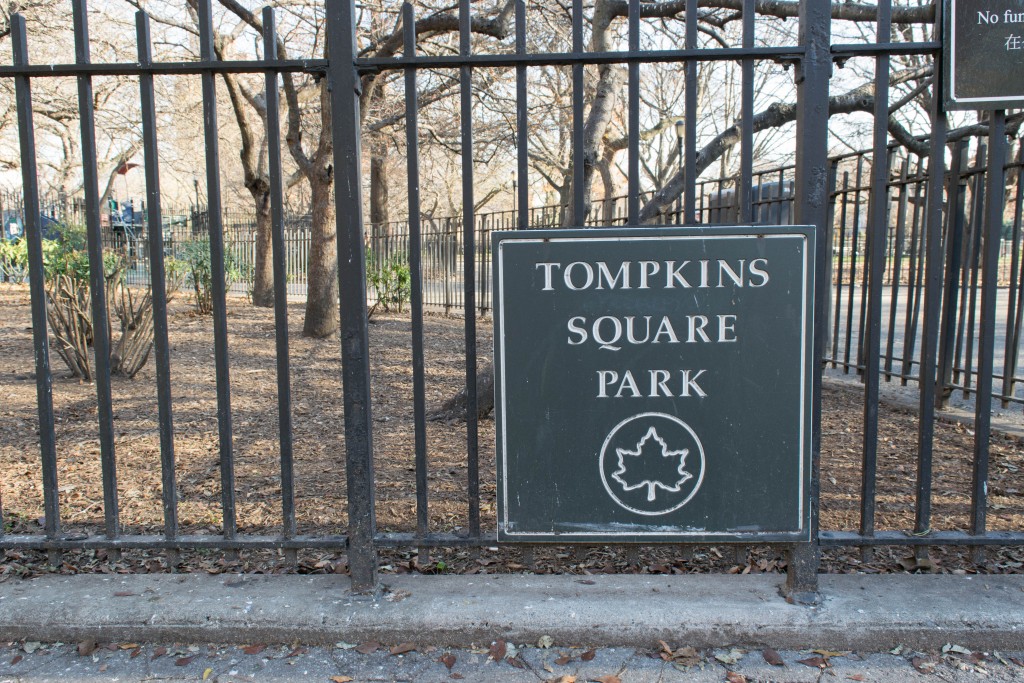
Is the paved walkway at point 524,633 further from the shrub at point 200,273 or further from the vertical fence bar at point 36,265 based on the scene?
the shrub at point 200,273

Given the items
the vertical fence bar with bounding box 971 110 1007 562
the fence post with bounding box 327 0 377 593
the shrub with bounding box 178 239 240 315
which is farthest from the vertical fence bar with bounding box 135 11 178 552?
the shrub with bounding box 178 239 240 315

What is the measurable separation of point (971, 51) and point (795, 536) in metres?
1.74

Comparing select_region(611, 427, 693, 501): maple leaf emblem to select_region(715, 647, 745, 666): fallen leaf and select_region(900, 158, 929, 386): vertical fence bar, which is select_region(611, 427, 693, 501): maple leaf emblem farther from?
select_region(900, 158, 929, 386): vertical fence bar

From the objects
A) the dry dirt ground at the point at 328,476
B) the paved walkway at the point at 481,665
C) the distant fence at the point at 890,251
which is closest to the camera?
the paved walkway at the point at 481,665

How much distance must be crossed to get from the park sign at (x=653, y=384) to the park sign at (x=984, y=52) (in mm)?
777

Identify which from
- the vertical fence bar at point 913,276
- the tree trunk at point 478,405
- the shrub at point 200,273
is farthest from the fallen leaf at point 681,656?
the shrub at point 200,273

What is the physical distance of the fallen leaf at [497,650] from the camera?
98.0 inches

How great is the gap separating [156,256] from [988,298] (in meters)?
2.94

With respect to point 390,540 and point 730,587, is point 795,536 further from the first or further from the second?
point 390,540

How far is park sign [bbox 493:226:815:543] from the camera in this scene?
2498 mm

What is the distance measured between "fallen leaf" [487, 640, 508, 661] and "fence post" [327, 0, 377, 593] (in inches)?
19.7

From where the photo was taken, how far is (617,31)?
31.2 ft

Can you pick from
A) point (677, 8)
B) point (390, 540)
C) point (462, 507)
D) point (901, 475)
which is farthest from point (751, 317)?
point (677, 8)

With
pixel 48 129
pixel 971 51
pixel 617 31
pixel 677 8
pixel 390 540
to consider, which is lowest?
pixel 390 540
